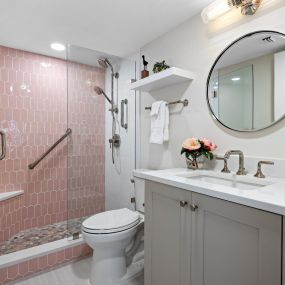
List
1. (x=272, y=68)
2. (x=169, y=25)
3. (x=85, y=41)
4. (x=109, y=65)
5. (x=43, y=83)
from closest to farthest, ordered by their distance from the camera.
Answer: (x=272, y=68), (x=169, y=25), (x=85, y=41), (x=109, y=65), (x=43, y=83)

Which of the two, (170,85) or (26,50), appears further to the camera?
(26,50)

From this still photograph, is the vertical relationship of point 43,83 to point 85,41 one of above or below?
below

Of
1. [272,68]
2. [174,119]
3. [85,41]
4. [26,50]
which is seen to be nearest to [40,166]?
[26,50]

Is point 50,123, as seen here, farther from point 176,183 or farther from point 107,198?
point 176,183

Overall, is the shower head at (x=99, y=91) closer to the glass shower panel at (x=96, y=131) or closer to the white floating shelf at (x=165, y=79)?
the glass shower panel at (x=96, y=131)

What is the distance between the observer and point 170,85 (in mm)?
1974

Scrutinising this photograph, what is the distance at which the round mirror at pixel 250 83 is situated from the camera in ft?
4.12

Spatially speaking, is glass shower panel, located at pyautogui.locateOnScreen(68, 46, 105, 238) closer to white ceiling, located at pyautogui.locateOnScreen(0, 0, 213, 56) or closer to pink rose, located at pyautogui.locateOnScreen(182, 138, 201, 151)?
white ceiling, located at pyautogui.locateOnScreen(0, 0, 213, 56)

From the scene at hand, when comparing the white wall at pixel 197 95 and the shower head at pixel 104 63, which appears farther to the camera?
the shower head at pixel 104 63

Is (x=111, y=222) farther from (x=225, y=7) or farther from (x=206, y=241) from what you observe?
(x=225, y=7)

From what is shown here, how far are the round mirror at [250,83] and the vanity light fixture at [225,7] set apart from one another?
16cm

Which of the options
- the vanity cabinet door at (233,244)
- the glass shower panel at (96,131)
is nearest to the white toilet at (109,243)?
the glass shower panel at (96,131)

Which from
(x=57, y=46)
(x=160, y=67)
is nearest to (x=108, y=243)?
(x=160, y=67)

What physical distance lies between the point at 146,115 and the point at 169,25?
880 millimetres
